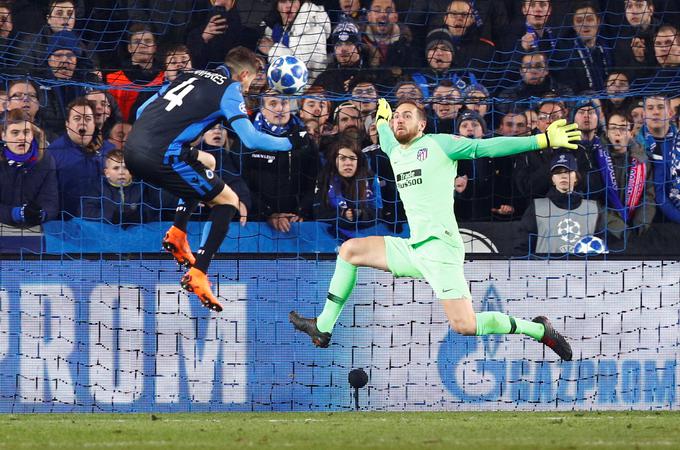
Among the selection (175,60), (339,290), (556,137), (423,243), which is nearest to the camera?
(556,137)

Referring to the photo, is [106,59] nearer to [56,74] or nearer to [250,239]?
[56,74]

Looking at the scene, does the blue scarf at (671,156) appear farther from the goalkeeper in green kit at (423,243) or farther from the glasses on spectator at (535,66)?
the goalkeeper in green kit at (423,243)

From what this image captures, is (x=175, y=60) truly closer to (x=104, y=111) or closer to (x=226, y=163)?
(x=104, y=111)

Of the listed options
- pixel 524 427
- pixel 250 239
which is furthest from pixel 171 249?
pixel 524 427

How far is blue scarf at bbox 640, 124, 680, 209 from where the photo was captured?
1239cm

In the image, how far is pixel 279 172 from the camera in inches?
491

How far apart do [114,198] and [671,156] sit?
502 cm

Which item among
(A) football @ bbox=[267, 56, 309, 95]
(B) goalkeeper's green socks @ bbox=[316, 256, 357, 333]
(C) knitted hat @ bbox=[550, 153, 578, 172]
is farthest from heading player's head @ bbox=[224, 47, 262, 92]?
(C) knitted hat @ bbox=[550, 153, 578, 172]

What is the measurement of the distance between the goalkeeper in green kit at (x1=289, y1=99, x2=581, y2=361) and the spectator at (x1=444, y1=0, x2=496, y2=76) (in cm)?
300

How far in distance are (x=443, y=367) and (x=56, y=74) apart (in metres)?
4.54

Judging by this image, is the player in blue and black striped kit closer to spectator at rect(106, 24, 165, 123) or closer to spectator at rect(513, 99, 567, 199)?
spectator at rect(106, 24, 165, 123)

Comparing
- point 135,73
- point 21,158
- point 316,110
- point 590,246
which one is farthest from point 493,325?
point 135,73

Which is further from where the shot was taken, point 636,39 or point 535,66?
point 636,39

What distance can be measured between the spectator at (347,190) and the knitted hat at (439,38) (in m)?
1.59
